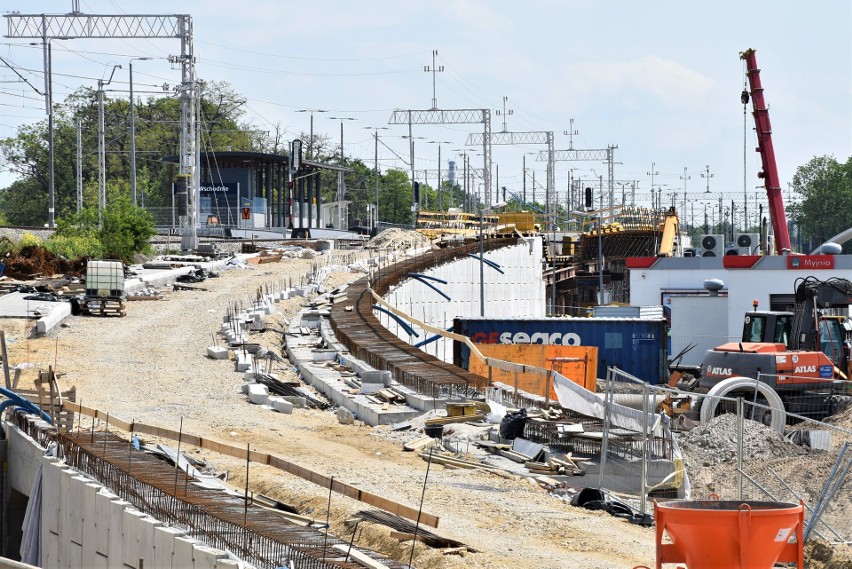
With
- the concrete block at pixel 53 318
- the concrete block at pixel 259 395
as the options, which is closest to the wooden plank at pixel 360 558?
the concrete block at pixel 259 395

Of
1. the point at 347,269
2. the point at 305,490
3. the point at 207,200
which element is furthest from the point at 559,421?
the point at 207,200

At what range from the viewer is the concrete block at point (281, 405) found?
21.3 m

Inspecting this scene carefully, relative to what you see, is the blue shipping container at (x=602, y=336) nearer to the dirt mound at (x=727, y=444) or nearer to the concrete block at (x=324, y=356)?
the concrete block at (x=324, y=356)

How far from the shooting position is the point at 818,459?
1538 cm

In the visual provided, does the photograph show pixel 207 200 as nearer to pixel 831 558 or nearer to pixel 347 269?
pixel 347 269

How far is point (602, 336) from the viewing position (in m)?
35.8

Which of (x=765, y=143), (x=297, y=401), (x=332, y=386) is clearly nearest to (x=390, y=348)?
(x=332, y=386)

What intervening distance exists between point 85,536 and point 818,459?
9.12 m

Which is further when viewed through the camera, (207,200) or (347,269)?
(207,200)

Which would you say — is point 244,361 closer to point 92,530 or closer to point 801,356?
point 801,356

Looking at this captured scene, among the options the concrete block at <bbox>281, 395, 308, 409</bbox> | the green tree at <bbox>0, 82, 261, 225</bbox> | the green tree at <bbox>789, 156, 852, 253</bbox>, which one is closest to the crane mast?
the concrete block at <bbox>281, 395, 308, 409</bbox>

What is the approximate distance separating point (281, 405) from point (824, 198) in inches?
4790

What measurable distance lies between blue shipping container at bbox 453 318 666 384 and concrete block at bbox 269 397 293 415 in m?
14.9

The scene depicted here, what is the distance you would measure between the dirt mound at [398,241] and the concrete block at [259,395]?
128 ft
